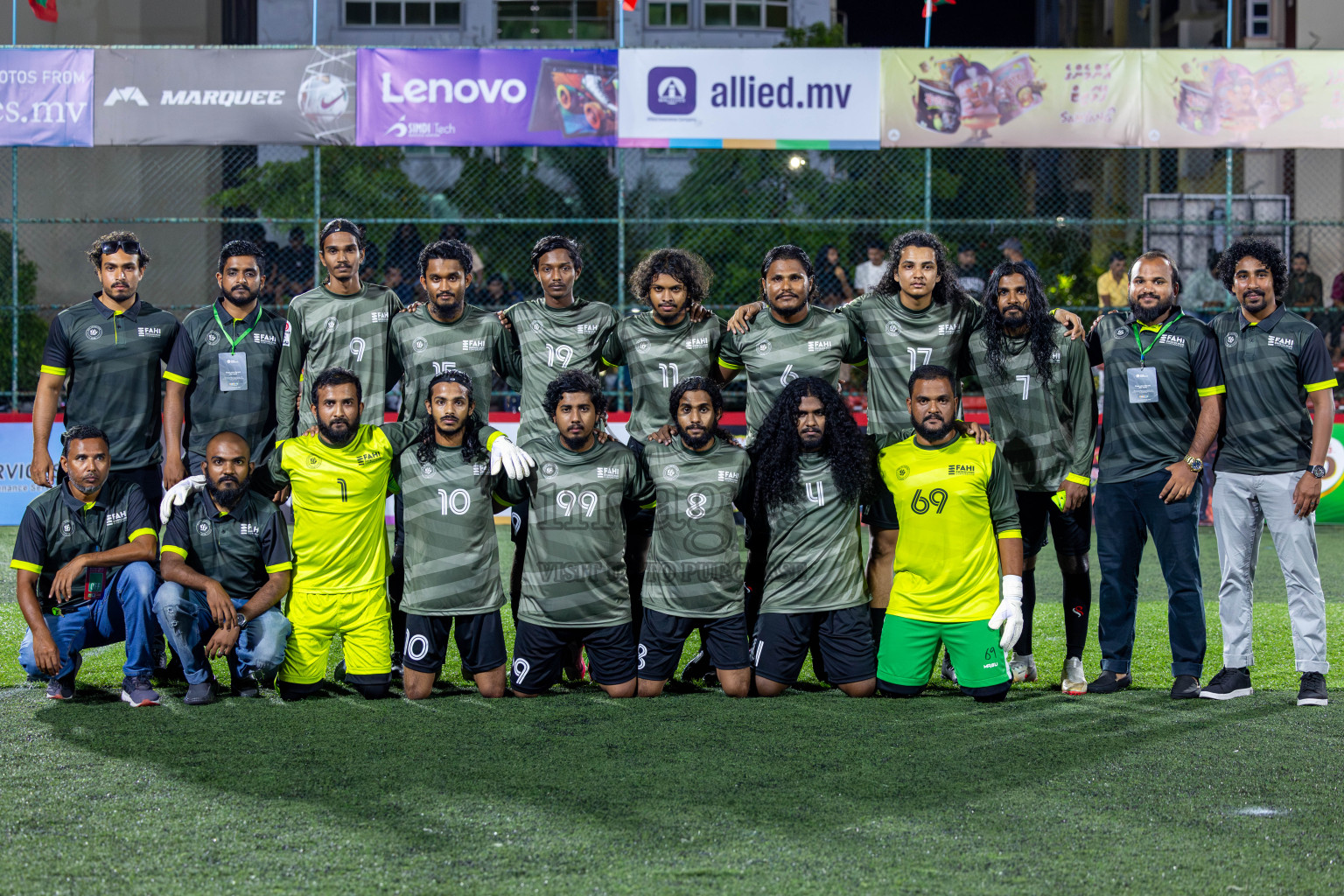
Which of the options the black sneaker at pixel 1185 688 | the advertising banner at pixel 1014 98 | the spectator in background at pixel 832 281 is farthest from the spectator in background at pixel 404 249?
the black sneaker at pixel 1185 688

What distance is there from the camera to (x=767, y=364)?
581cm

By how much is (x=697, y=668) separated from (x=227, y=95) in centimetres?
872

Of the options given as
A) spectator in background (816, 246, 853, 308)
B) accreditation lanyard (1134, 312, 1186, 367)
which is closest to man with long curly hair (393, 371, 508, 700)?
accreditation lanyard (1134, 312, 1186, 367)

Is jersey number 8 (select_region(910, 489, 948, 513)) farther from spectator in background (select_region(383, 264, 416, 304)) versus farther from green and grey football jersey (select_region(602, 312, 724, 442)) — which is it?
spectator in background (select_region(383, 264, 416, 304))

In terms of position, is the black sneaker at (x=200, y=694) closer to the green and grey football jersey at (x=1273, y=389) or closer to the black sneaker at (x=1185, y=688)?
the black sneaker at (x=1185, y=688)

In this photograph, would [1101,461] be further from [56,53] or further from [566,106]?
[56,53]

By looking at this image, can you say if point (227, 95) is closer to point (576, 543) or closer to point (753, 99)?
point (753, 99)

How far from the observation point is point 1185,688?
5414mm

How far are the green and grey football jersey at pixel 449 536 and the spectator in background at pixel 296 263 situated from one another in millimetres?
8577

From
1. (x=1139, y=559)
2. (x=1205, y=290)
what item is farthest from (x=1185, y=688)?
(x=1205, y=290)

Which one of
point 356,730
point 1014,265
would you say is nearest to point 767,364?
point 1014,265

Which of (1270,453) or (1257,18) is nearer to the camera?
(1270,453)

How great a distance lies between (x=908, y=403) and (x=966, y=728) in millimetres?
1483

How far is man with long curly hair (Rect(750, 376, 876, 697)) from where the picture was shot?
5.50 metres
